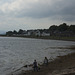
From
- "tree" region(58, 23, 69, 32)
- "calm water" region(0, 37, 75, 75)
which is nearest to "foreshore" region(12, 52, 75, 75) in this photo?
"calm water" region(0, 37, 75, 75)

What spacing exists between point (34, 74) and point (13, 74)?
3.33 m

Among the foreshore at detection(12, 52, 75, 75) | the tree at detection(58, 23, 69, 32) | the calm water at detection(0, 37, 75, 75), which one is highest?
the tree at detection(58, 23, 69, 32)

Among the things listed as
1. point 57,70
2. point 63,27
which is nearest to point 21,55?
point 57,70

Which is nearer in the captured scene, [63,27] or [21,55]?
[21,55]

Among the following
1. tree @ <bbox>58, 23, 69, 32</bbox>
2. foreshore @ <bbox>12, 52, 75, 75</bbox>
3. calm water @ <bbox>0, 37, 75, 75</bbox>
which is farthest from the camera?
tree @ <bbox>58, 23, 69, 32</bbox>

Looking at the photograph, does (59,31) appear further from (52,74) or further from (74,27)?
(52,74)

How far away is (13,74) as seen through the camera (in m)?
21.6

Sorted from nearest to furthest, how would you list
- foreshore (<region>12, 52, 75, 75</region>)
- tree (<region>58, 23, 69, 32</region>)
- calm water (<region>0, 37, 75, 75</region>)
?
foreshore (<region>12, 52, 75, 75</region>)
calm water (<region>0, 37, 75, 75</region>)
tree (<region>58, 23, 69, 32</region>)

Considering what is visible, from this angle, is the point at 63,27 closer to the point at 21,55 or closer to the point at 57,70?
the point at 21,55

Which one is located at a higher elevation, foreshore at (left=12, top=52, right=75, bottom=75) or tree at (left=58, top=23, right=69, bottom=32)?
tree at (left=58, top=23, right=69, bottom=32)

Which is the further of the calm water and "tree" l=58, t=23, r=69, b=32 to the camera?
"tree" l=58, t=23, r=69, b=32

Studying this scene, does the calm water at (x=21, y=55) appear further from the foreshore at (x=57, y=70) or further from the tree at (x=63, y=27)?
the tree at (x=63, y=27)

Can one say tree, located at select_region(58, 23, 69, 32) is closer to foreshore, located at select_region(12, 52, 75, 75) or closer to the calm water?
the calm water

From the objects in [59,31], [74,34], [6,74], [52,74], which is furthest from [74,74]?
[59,31]
